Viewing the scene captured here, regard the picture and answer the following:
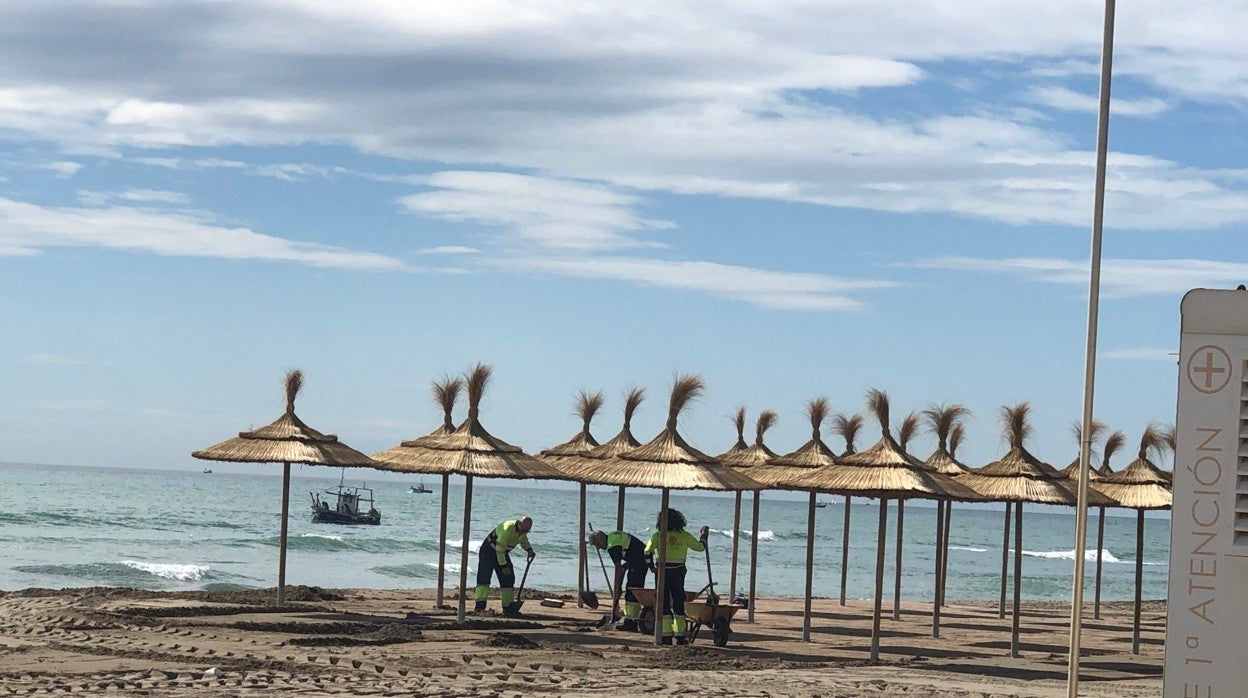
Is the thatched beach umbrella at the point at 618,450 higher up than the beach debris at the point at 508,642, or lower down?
higher up

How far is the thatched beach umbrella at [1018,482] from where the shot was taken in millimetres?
16516

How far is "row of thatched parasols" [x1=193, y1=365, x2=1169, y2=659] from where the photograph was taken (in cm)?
1556

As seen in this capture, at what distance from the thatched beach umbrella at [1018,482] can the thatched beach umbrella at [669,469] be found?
2.81 meters

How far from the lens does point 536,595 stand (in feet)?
74.8

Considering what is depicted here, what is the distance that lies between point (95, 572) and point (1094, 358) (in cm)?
2748

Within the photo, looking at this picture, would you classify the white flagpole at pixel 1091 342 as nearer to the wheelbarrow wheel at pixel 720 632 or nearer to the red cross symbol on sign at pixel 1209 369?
the red cross symbol on sign at pixel 1209 369

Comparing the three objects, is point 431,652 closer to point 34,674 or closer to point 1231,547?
point 34,674

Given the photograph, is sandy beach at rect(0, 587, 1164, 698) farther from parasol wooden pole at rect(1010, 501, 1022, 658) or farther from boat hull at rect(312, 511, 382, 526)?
boat hull at rect(312, 511, 382, 526)

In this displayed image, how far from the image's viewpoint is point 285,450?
703 inches

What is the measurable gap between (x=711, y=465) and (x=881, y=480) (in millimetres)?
1689

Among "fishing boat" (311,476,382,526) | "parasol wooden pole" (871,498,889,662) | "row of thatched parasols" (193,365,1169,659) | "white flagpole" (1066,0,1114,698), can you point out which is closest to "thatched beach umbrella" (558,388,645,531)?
"row of thatched parasols" (193,365,1169,659)

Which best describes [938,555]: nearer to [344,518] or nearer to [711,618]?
[711,618]

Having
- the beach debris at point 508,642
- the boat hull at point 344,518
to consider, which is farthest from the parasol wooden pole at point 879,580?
the boat hull at point 344,518

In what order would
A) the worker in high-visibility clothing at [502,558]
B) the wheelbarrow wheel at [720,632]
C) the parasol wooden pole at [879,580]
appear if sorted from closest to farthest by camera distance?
1. the parasol wooden pole at [879,580]
2. the wheelbarrow wheel at [720,632]
3. the worker in high-visibility clothing at [502,558]
